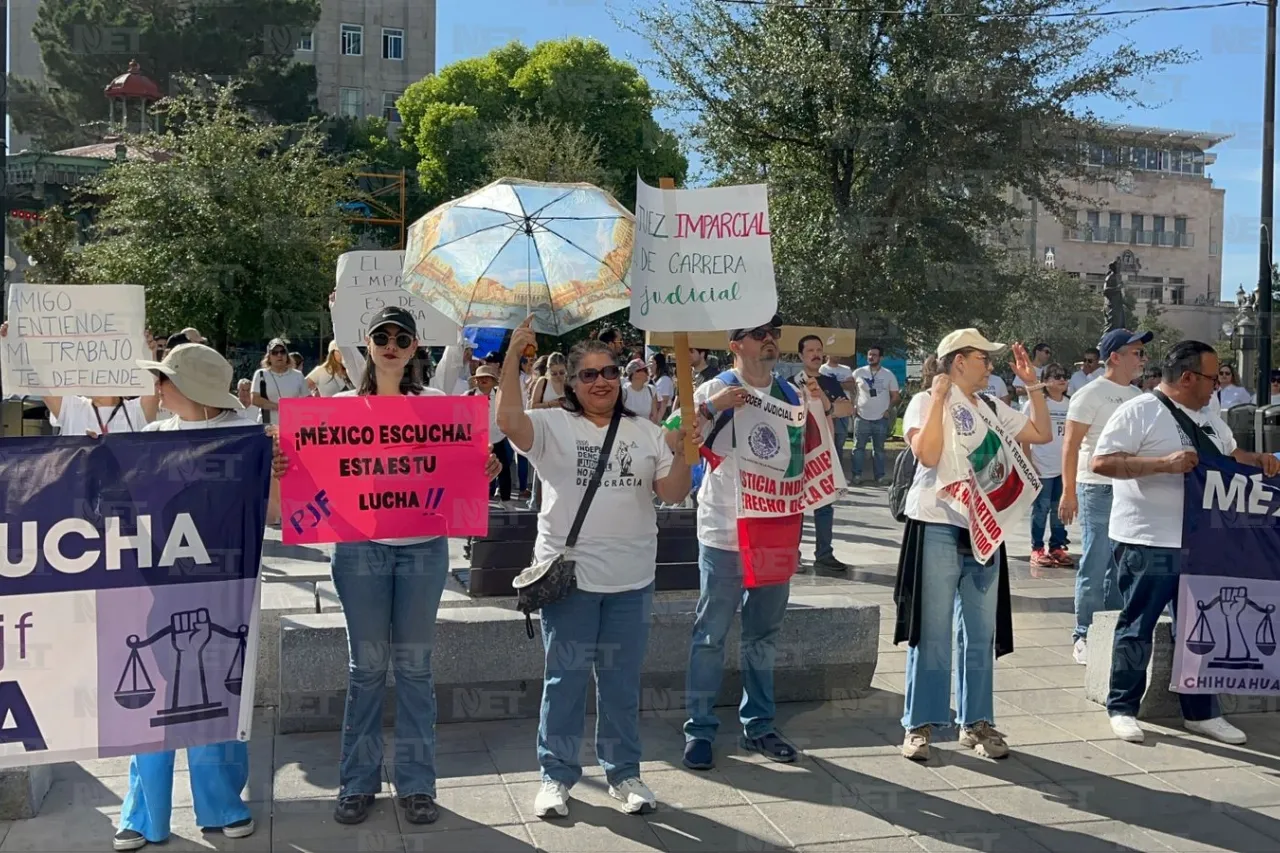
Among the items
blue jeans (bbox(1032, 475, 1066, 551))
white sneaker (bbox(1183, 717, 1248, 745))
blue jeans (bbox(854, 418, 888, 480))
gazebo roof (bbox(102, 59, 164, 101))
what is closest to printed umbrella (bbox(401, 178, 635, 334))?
white sneaker (bbox(1183, 717, 1248, 745))

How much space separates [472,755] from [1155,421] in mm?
3552

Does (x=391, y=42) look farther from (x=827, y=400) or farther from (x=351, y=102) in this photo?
(x=827, y=400)

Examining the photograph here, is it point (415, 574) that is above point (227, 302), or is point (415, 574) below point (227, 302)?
below

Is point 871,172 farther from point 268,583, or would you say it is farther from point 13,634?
point 13,634

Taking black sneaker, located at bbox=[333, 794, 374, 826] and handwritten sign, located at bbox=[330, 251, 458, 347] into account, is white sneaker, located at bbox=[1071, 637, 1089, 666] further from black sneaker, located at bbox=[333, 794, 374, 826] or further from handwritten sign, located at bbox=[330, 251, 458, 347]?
handwritten sign, located at bbox=[330, 251, 458, 347]

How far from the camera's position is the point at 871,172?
22562mm

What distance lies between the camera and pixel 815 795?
16.7 feet

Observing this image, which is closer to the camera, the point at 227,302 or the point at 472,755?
the point at 472,755

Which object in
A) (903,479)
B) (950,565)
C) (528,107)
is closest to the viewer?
(950,565)

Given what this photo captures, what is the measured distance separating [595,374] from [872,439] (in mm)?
12385

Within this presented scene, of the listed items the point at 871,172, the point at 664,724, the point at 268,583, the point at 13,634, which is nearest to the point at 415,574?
the point at 13,634

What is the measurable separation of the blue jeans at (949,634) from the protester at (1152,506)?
31.2 inches

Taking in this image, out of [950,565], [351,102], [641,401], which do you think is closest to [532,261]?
[950,565]

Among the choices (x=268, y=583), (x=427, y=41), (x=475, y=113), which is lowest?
(x=268, y=583)
